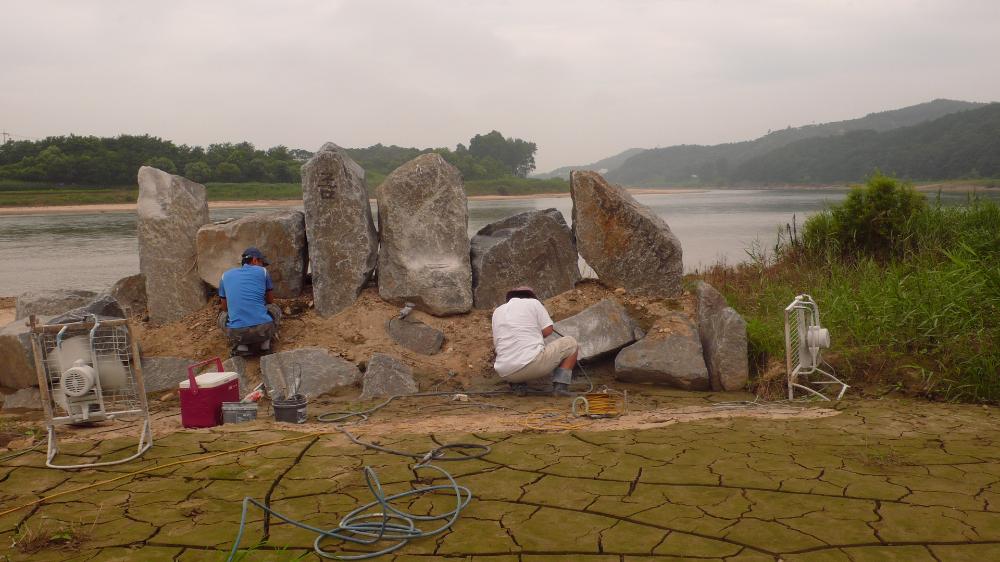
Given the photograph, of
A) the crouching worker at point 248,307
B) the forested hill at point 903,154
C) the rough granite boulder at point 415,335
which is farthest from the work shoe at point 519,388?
the forested hill at point 903,154

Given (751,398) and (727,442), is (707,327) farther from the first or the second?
(727,442)

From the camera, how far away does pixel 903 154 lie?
4881 cm

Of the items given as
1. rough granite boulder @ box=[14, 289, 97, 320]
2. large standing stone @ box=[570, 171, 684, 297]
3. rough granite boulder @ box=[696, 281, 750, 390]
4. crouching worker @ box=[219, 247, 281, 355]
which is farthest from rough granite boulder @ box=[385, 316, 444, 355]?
rough granite boulder @ box=[14, 289, 97, 320]

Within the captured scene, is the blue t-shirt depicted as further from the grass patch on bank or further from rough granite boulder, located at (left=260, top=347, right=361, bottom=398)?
the grass patch on bank

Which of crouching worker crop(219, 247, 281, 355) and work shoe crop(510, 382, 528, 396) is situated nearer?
work shoe crop(510, 382, 528, 396)

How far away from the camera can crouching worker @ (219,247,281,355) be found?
24.4 ft

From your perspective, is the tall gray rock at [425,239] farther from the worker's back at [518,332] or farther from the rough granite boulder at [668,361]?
the rough granite boulder at [668,361]

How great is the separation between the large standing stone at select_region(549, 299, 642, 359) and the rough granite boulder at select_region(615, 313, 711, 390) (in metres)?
0.23

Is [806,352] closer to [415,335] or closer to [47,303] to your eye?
[415,335]

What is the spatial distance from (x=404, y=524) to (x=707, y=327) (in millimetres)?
4938

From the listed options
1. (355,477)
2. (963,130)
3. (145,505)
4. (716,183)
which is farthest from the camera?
(716,183)

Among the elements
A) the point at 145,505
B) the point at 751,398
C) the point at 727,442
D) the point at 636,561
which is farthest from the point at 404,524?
the point at 751,398

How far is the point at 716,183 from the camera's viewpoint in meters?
97.0

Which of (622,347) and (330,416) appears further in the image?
(622,347)
